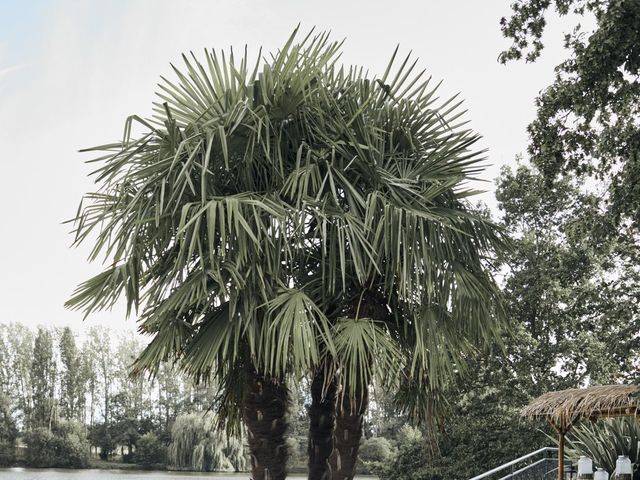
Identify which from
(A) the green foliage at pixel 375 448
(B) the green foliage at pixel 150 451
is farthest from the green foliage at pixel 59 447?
(A) the green foliage at pixel 375 448

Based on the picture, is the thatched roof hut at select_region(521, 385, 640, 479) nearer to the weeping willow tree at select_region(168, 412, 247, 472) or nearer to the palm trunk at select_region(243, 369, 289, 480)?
the palm trunk at select_region(243, 369, 289, 480)

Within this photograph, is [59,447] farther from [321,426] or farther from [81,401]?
[321,426]

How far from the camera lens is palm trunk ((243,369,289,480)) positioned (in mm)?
8695

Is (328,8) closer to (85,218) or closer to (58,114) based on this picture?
(85,218)

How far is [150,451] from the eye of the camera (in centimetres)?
3744

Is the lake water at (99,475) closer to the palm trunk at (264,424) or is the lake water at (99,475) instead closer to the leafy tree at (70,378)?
the leafy tree at (70,378)

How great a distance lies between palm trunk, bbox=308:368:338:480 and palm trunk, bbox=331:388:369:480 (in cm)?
19

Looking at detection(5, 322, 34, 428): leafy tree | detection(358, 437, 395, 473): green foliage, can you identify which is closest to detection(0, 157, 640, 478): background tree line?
detection(358, 437, 395, 473): green foliage

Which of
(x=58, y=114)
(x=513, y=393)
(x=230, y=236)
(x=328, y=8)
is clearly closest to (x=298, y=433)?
(x=513, y=393)

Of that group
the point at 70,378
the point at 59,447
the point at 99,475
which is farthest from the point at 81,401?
the point at 99,475

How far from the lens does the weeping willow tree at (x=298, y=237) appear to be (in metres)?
8.27

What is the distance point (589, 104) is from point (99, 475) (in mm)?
Result: 31168

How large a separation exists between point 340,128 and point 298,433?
84.1 ft

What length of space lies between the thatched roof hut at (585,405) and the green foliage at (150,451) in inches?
1122
